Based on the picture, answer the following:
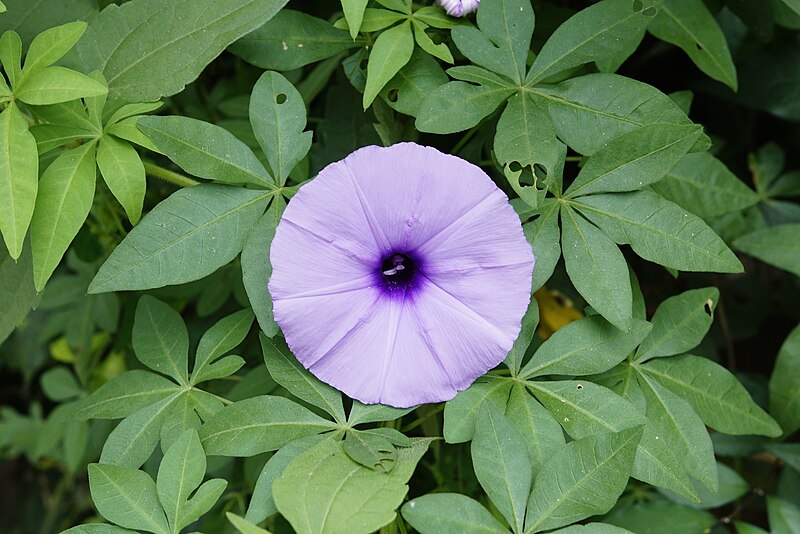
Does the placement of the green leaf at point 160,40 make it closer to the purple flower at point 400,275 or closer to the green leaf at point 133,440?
the purple flower at point 400,275

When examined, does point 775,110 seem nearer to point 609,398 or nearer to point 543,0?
point 543,0

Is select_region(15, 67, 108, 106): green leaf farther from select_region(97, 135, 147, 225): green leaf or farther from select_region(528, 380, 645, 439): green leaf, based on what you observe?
select_region(528, 380, 645, 439): green leaf

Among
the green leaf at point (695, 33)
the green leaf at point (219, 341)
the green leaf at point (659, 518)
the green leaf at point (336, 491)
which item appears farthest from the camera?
the green leaf at point (659, 518)

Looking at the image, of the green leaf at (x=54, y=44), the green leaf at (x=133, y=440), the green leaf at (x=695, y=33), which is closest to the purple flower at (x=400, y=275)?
the green leaf at (x=133, y=440)

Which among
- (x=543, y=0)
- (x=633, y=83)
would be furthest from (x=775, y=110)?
(x=633, y=83)

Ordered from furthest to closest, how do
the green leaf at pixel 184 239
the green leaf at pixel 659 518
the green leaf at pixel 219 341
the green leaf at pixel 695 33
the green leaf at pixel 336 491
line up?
the green leaf at pixel 659 518
the green leaf at pixel 695 33
the green leaf at pixel 219 341
the green leaf at pixel 184 239
the green leaf at pixel 336 491
